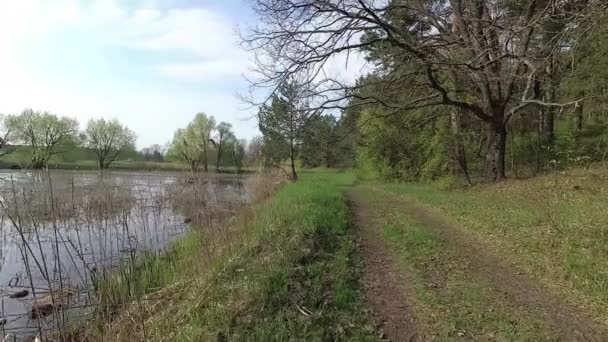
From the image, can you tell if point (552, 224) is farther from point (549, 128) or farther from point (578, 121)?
point (578, 121)

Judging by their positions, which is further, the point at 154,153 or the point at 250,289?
the point at 154,153

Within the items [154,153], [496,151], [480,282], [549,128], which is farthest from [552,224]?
[154,153]

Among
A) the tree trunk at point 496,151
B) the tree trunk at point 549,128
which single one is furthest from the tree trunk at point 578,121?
the tree trunk at point 496,151

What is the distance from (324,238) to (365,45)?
7.87m

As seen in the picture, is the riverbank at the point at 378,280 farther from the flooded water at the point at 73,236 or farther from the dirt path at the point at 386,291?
the flooded water at the point at 73,236

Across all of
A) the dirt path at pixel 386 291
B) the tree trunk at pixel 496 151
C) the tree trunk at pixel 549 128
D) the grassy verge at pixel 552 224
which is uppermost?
the tree trunk at pixel 549 128

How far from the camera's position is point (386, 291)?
222 inches

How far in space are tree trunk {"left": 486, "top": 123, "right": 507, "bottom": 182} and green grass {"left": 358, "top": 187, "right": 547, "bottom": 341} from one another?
9.70m

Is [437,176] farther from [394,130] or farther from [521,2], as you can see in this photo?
[521,2]

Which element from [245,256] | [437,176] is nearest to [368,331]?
[245,256]

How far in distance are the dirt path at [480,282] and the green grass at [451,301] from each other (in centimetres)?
10

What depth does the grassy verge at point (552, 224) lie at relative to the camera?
221 inches

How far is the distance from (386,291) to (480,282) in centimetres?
132

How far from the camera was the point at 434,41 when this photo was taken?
15148 mm
